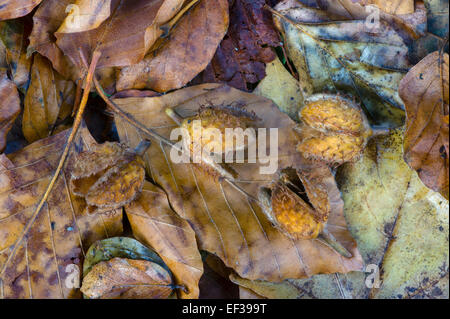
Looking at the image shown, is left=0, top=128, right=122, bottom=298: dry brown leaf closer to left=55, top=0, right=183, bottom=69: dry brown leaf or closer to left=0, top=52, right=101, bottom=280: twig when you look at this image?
left=0, top=52, right=101, bottom=280: twig

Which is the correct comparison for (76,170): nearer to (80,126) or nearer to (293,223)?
(80,126)

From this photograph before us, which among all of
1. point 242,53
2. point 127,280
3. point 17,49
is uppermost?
point 17,49

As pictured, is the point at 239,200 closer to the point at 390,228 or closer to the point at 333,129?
the point at 333,129

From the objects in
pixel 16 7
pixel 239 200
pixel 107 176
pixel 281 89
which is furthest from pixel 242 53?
pixel 16 7

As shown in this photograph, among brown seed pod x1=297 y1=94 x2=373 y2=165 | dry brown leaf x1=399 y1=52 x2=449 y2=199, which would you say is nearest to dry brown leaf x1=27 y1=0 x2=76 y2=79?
brown seed pod x1=297 y1=94 x2=373 y2=165

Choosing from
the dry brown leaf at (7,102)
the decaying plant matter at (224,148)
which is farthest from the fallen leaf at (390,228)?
the dry brown leaf at (7,102)

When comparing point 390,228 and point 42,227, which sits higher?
point 42,227

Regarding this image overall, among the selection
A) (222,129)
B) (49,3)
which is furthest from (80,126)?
(222,129)
